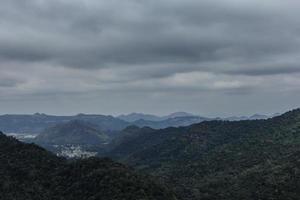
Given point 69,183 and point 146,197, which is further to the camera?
point 69,183

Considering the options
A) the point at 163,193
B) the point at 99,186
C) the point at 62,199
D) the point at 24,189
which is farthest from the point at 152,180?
the point at 24,189

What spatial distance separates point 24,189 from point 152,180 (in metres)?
51.7

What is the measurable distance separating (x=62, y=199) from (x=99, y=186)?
48.6 ft

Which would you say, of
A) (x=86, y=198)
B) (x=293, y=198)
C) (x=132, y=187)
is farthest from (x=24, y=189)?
(x=293, y=198)

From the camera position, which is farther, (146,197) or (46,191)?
(46,191)

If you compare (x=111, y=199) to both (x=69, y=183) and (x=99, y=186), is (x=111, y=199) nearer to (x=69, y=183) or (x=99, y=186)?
(x=99, y=186)

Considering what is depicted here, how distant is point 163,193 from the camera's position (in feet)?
611

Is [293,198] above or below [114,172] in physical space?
below

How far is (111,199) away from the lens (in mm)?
175250

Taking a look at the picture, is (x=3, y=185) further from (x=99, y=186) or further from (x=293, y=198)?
(x=293, y=198)

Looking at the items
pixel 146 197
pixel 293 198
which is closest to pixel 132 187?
Answer: pixel 146 197

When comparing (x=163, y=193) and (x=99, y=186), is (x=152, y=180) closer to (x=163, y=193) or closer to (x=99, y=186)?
(x=163, y=193)

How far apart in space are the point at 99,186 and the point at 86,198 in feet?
26.9

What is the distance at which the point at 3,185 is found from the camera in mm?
192500
